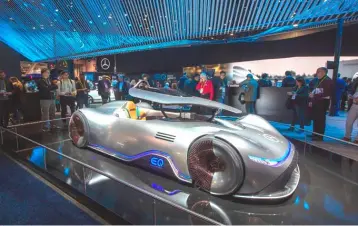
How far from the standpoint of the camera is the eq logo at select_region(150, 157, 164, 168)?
268 cm

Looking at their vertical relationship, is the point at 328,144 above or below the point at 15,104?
below

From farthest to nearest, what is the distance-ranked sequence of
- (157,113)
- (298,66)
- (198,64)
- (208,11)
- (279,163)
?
1. (198,64)
2. (298,66)
3. (208,11)
4. (157,113)
5. (279,163)

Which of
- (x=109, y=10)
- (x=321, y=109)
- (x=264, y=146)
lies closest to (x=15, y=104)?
(x=109, y=10)

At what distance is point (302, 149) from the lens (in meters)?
4.05

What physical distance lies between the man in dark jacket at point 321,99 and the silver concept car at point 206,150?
7.63ft

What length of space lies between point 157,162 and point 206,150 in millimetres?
664

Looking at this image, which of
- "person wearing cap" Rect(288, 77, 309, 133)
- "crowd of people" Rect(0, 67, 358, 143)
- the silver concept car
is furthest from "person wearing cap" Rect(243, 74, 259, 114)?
the silver concept car

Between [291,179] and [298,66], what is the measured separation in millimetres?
10795

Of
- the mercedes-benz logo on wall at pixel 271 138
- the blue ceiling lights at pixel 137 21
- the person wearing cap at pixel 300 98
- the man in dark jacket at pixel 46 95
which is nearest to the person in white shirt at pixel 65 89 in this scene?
the man in dark jacket at pixel 46 95

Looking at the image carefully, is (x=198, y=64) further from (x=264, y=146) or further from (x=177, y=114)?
(x=264, y=146)

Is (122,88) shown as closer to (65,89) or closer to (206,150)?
(65,89)

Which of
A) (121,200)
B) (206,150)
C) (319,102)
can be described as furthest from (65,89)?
(319,102)

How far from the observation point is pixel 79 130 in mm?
3949

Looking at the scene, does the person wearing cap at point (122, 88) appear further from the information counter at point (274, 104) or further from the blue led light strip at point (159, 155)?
the blue led light strip at point (159, 155)
